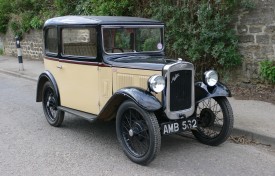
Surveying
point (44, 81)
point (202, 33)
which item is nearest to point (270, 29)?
point (202, 33)

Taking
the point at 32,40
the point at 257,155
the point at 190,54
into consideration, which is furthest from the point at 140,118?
the point at 32,40

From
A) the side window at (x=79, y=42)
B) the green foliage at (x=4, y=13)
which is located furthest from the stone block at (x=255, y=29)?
the green foliage at (x=4, y=13)

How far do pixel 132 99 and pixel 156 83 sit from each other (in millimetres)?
359

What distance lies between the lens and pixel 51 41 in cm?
654

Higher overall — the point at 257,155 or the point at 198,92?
the point at 198,92

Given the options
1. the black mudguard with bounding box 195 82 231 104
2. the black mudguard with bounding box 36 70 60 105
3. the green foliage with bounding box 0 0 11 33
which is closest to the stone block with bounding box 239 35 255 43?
the black mudguard with bounding box 195 82 231 104

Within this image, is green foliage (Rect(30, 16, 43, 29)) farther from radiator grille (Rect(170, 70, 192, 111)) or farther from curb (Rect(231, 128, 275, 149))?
radiator grille (Rect(170, 70, 192, 111))

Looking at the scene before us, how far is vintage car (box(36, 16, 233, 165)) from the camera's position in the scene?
15.5 feet

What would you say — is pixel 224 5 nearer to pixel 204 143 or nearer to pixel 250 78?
pixel 250 78

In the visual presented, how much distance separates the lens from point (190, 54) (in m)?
8.41

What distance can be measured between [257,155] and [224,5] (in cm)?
404

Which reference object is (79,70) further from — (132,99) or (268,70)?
(268,70)

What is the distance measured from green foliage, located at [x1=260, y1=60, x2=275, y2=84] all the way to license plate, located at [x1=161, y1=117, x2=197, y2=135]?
329 cm

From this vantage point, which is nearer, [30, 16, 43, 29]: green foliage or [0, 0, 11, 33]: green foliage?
[30, 16, 43, 29]: green foliage
